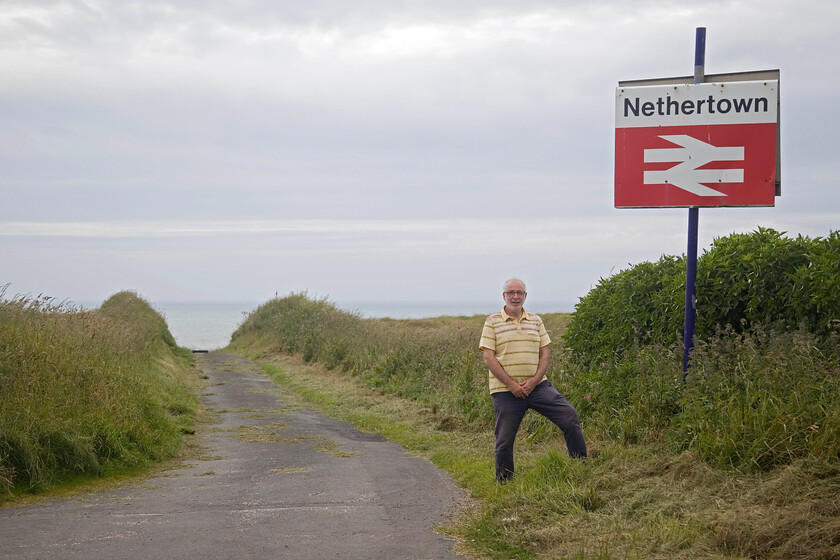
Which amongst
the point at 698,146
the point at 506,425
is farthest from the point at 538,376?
the point at 698,146

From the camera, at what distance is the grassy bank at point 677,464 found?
19.0 feet

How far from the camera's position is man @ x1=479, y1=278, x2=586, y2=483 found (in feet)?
26.6

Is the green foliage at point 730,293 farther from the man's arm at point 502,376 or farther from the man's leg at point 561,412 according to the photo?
the man's arm at point 502,376

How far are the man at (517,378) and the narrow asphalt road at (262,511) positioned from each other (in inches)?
39.4

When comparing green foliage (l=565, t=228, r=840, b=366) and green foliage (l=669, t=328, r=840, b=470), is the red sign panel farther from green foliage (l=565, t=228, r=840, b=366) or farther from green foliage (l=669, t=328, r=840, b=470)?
green foliage (l=669, t=328, r=840, b=470)

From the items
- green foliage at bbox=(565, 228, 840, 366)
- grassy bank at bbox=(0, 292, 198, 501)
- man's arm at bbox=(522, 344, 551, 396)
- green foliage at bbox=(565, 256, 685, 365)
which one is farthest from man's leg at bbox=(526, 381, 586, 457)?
grassy bank at bbox=(0, 292, 198, 501)

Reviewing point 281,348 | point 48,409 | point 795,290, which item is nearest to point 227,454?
point 48,409

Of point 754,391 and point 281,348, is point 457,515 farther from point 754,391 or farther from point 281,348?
point 281,348

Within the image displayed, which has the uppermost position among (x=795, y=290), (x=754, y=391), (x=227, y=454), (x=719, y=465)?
(x=795, y=290)

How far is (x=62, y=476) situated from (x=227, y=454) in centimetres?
274

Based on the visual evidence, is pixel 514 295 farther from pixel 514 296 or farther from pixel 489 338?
pixel 489 338

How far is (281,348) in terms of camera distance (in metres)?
33.5

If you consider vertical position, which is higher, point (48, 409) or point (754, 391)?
point (754, 391)

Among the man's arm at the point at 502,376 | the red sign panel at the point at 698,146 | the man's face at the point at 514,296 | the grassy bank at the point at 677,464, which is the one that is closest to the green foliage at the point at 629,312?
the grassy bank at the point at 677,464
